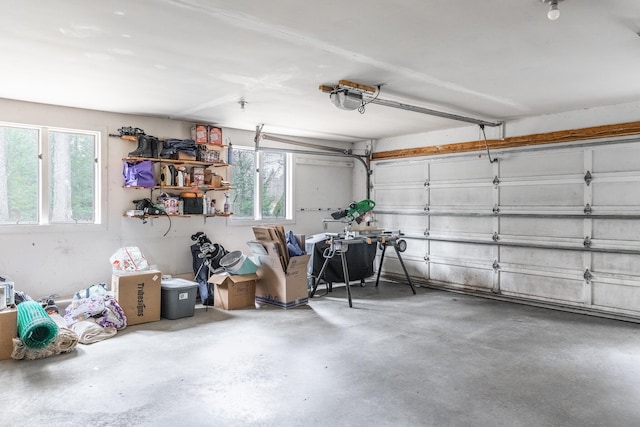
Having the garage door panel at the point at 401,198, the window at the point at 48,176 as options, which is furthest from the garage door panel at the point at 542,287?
the window at the point at 48,176

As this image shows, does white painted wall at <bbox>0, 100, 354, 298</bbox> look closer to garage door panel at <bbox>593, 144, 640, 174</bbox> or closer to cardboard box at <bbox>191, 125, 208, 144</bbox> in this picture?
cardboard box at <bbox>191, 125, 208, 144</bbox>

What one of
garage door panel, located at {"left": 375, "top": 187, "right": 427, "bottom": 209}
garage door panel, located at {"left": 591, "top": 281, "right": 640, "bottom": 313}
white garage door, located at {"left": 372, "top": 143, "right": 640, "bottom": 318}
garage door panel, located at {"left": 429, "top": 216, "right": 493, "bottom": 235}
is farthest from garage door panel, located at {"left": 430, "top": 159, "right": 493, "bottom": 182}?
garage door panel, located at {"left": 591, "top": 281, "right": 640, "bottom": 313}

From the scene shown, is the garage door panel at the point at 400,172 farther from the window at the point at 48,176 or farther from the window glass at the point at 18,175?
the window glass at the point at 18,175

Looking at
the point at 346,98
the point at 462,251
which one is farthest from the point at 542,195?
the point at 346,98

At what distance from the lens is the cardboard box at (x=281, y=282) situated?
5.31m

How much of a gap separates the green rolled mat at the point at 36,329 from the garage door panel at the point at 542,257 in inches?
214

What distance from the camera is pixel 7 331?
3580 millimetres

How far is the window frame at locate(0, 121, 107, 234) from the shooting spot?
490 centimetres

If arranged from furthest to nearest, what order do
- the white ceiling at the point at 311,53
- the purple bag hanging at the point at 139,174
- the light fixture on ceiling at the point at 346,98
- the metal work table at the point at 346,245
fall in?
the metal work table at the point at 346,245 < the purple bag hanging at the point at 139,174 < the light fixture on ceiling at the point at 346,98 < the white ceiling at the point at 311,53

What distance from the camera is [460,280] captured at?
21.5 ft

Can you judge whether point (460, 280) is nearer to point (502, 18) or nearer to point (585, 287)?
point (585, 287)

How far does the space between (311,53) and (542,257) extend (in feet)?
13.8

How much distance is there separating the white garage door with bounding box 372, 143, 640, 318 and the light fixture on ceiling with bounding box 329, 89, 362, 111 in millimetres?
2856

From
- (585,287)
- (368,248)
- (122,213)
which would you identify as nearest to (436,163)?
(368,248)
